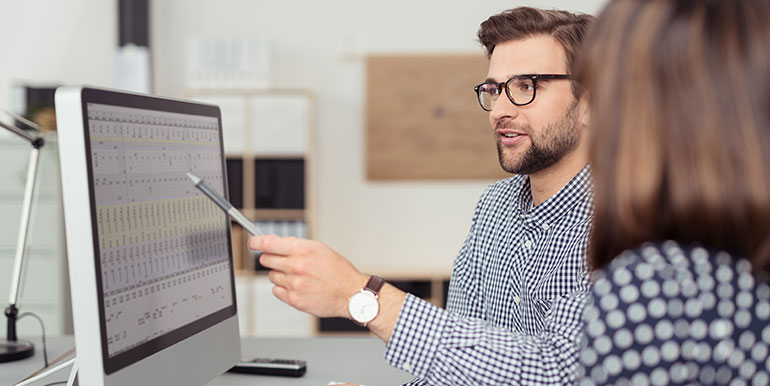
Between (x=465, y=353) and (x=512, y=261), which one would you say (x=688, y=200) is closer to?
(x=465, y=353)

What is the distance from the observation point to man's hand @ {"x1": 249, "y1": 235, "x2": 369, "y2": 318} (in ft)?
3.20

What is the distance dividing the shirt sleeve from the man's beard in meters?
0.58

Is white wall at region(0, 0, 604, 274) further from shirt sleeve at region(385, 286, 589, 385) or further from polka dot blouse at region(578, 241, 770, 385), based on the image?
polka dot blouse at region(578, 241, 770, 385)

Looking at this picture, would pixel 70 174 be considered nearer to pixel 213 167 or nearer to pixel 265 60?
pixel 213 167

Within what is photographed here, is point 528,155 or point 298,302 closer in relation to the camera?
point 298,302

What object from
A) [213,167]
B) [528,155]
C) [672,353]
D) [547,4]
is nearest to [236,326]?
[213,167]

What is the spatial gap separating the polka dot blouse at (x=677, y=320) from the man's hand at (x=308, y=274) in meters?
0.38

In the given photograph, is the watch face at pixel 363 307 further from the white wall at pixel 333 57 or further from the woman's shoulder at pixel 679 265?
the white wall at pixel 333 57

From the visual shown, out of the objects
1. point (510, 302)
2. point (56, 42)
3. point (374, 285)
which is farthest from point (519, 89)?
point (56, 42)

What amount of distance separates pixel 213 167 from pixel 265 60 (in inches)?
128

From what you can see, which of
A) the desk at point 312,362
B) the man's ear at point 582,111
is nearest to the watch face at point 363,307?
the desk at point 312,362

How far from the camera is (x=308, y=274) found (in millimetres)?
979

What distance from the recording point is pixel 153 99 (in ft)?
3.53

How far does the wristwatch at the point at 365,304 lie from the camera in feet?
3.29
